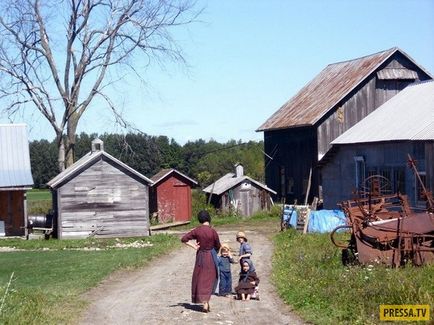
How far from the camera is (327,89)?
43.8 metres

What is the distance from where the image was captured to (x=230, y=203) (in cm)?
4594

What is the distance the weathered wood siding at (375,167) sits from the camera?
93.9 ft

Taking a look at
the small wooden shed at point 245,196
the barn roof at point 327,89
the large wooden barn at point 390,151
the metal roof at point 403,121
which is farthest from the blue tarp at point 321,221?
the small wooden shed at point 245,196

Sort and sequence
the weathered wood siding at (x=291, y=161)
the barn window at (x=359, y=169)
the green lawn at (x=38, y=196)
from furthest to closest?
1. the green lawn at (x=38, y=196)
2. the weathered wood siding at (x=291, y=161)
3. the barn window at (x=359, y=169)

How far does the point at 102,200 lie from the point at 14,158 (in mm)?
6656

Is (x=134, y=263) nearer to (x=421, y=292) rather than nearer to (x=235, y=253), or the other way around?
(x=235, y=253)

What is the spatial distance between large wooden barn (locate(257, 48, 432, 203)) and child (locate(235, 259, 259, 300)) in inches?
933

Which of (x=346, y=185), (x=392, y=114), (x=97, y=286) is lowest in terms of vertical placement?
(x=97, y=286)

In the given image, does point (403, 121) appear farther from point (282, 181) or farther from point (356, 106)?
point (282, 181)

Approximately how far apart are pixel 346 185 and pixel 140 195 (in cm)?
908

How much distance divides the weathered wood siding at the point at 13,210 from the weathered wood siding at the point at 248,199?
11904mm

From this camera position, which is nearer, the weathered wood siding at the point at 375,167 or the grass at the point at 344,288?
the grass at the point at 344,288

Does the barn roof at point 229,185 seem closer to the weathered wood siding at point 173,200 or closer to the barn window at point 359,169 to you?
the weathered wood siding at point 173,200

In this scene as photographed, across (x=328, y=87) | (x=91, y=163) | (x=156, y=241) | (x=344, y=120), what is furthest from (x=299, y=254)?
(x=328, y=87)
